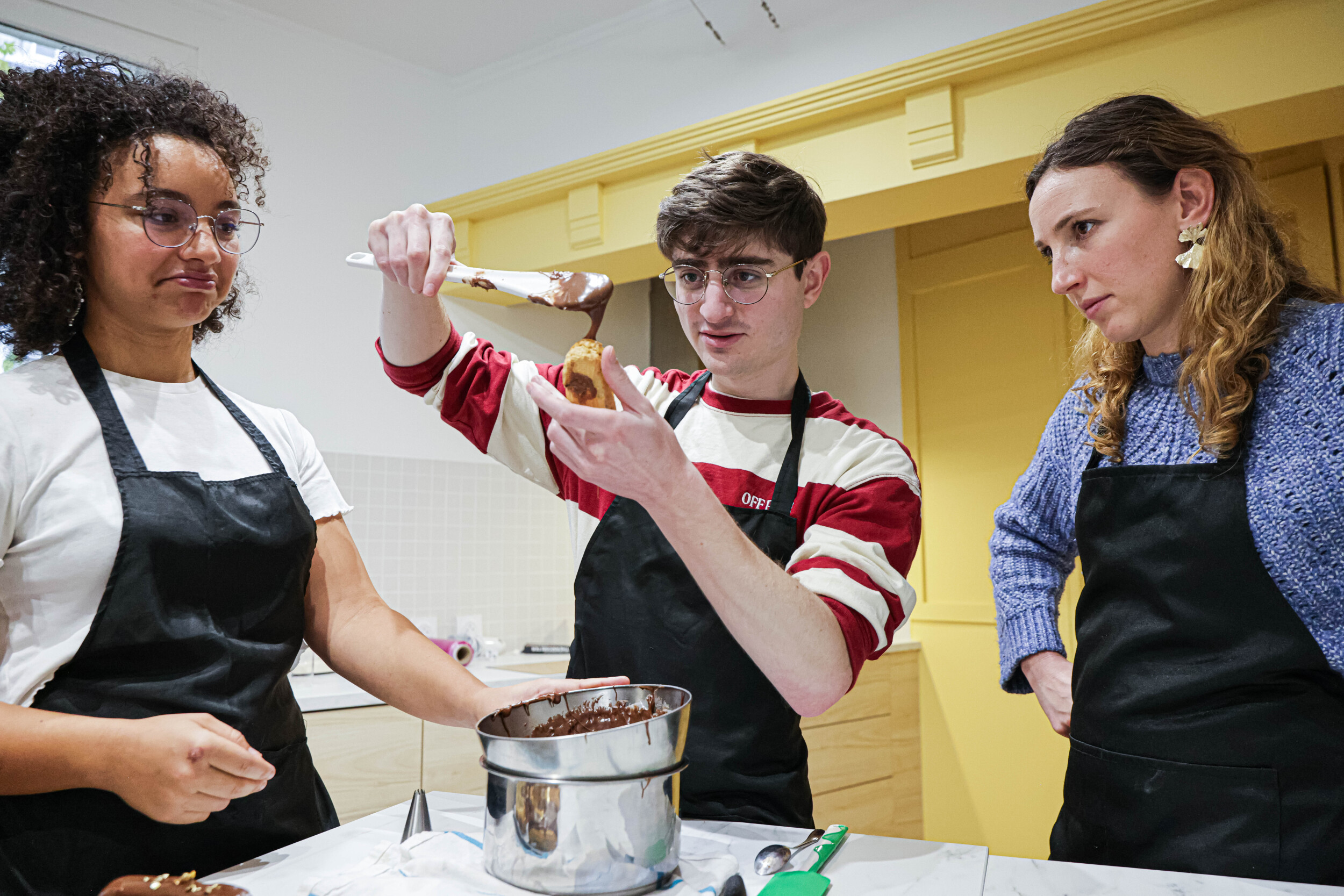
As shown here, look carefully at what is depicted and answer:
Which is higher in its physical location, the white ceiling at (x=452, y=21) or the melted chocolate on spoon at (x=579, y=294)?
the white ceiling at (x=452, y=21)

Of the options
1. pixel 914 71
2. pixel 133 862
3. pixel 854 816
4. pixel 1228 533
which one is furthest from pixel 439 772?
pixel 914 71

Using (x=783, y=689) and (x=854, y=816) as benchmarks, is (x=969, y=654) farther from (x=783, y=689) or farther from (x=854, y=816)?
(x=783, y=689)

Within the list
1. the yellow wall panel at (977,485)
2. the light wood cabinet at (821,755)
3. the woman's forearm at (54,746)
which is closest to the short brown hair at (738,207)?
the woman's forearm at (54,746)

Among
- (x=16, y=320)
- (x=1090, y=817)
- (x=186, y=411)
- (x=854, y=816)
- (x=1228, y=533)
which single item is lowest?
(x=854, y=816)

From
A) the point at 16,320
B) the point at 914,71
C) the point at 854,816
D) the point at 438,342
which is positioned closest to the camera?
the point at 16,320

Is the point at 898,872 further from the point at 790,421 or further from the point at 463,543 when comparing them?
the point at 463,543

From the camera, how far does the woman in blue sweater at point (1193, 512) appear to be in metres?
1.10

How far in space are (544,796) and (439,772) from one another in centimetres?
224

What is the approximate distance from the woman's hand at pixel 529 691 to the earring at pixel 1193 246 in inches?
39.2

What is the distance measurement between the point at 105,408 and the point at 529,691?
2.04 feet

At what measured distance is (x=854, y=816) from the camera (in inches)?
140

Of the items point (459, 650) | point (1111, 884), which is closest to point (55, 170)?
point (1111, 884)

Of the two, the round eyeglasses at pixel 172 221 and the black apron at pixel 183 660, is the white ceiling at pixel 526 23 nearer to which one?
the round eyeglasses at pixel 172 221

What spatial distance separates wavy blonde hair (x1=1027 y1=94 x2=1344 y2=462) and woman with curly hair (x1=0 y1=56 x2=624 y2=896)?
951 mm
